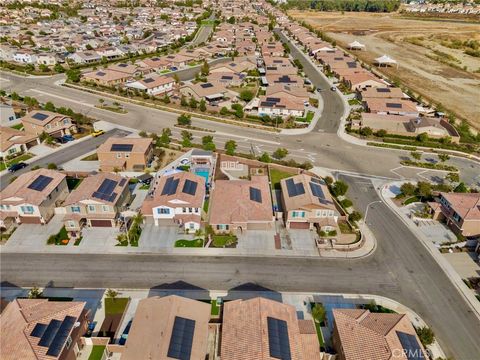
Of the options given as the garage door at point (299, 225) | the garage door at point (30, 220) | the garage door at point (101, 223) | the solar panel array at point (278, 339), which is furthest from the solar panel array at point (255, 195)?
the garage door at point (30, 220)

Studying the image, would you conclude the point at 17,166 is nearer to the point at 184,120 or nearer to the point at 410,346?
the point at 184,120

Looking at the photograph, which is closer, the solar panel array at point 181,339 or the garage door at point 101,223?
the solar panel array at point 181,339

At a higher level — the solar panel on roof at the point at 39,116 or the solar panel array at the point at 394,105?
the solar panel array at the point at 394,105

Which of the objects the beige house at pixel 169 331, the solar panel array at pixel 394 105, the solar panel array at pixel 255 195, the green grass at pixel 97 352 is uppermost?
the solar panel array at pixel 394 105

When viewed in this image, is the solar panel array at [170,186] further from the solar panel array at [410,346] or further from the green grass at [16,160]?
the green grass at [16,160]

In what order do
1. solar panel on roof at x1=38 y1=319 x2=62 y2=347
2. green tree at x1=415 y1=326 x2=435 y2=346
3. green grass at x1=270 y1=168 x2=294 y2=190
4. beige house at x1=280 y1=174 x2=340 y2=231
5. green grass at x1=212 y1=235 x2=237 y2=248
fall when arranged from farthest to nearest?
green grass at x1=270 y1=168 x2=294 y2=190 → beige house at x1=280 y1=174 x2=340 y2=231 → green grass at x1=212 y1=235 x2=237 y2=248 → green tree at x1=415 y1=326 x2=435 y2=346 → solar panel on roof at x1=38 y1=319 x2=62 y2=347

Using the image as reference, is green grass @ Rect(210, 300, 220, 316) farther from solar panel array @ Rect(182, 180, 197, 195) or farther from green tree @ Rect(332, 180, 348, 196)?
green tree @ Rect(332, 180, 348, 196)

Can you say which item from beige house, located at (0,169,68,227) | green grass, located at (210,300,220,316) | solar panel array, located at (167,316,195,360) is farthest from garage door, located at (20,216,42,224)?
solar panel array, located at (167,316,195,360)
